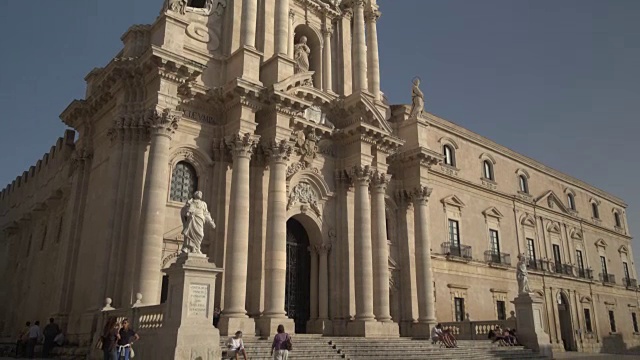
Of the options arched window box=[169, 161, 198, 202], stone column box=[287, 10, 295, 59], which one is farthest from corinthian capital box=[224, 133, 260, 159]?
stone column box=[287, 10, 295, 59]

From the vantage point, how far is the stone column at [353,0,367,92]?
2441 centimetres

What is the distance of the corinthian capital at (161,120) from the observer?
16.3m

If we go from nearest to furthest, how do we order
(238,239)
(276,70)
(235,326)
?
(235,326) < (238,239) < (276,70)

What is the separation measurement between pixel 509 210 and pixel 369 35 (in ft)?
48.9

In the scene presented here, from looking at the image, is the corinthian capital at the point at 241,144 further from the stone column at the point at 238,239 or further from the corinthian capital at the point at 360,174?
the corinthian capital at the point at 360,174

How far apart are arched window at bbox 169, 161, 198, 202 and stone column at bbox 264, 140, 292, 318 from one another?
8.82ft

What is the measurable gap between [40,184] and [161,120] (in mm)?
14405

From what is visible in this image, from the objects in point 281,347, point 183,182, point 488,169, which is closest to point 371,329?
point 281,347

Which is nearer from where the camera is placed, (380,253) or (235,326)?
(235,326)

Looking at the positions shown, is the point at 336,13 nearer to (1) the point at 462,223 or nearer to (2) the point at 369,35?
(2) the point at 369,35

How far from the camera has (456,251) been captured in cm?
2847

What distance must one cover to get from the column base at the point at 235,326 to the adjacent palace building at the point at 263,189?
0.19 ft

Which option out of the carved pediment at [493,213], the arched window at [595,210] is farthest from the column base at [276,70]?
the arched window at [595,210]

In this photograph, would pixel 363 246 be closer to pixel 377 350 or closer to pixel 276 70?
pixel 377 350
